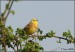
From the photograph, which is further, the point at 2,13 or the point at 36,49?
the point at 36,49

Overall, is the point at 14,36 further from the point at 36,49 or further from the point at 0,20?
the point at 0,20

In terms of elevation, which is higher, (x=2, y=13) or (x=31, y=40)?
(x=2, y=13)

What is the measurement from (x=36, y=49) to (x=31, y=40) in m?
0.57

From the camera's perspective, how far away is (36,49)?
4.05m

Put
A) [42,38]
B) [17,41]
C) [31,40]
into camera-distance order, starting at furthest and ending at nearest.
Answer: [31,40] < [42,38] < [17,41]

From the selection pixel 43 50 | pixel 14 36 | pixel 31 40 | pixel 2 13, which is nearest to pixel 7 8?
pixel 2 13

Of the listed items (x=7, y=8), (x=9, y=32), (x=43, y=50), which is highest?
(x=7, y=8)

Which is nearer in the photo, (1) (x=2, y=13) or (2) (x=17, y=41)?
(1) (x=2, y=13)

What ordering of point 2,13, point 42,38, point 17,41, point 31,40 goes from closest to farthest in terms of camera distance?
point 2,13, point 17,41, point 42,38, point 31,40

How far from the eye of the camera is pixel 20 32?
4.09m

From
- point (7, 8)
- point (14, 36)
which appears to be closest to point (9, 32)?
point (14, 36)

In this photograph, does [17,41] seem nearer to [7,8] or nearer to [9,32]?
[9,32]

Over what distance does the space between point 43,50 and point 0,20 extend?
63.3 inches

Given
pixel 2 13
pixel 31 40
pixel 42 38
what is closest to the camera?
pixel 2 13
